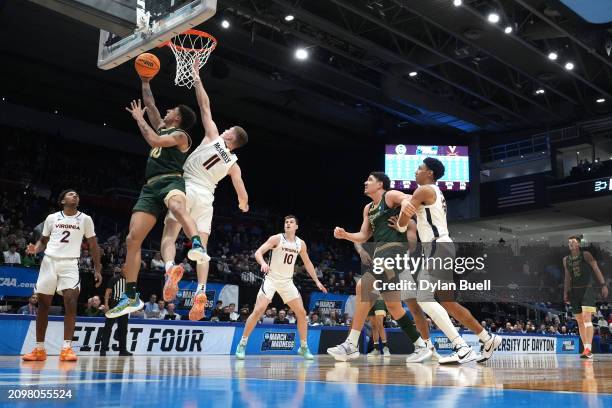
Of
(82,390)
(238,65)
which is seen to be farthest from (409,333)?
(238,65)

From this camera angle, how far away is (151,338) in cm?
1028

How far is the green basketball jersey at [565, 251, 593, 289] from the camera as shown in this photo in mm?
9523

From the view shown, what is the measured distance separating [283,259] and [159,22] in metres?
3.86

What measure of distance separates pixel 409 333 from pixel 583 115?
2049 cm

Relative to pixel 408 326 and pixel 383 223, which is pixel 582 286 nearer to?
pixel 408 326

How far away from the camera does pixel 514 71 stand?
21.6m

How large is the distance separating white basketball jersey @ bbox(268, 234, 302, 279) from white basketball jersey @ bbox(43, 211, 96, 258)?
106 inches

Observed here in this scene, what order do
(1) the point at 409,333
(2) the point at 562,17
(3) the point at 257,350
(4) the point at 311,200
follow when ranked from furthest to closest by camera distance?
(4) the point at 311,200
(2) the point at 562,17
(3) the point at 257,350
(1) the point at 409,333

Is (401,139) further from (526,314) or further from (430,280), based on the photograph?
(430,280)

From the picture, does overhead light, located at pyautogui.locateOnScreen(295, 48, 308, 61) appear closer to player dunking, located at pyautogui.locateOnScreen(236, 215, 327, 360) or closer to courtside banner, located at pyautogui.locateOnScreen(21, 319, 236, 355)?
courtside banner, located at pyautogui.locateOnScreen(21, 319, 236, 355)

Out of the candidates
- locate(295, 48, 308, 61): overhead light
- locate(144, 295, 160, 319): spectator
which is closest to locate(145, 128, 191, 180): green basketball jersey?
Answer: locate(144, 295, 160, 319): spectator

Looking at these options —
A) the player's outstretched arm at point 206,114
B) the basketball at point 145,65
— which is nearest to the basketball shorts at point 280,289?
the player's outstretched arm at point 206,114

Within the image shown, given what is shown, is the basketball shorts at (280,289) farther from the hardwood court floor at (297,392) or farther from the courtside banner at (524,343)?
the courtside banner at (524,343)

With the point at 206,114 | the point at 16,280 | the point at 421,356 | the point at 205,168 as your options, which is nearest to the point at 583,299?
the point at 421,356
